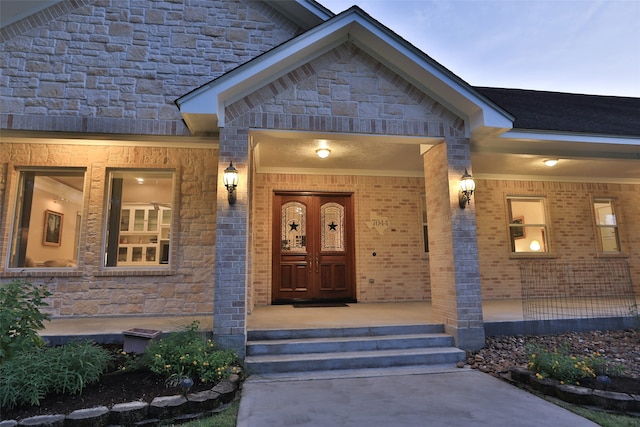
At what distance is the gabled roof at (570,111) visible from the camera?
239 inches

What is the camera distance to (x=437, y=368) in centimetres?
455

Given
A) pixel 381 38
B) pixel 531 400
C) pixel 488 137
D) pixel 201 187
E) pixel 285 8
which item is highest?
pixel 285 8

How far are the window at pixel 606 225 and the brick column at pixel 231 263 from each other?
961 centimetres

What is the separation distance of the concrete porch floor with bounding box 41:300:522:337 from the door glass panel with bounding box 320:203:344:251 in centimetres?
164

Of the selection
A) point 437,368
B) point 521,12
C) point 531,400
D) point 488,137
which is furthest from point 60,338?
point 521,12

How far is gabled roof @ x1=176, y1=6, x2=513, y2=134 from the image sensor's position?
4.63 m

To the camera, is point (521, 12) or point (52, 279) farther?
point (521, 12)

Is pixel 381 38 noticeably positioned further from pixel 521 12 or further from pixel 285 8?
pixel 521 12

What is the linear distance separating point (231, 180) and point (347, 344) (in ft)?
8.91

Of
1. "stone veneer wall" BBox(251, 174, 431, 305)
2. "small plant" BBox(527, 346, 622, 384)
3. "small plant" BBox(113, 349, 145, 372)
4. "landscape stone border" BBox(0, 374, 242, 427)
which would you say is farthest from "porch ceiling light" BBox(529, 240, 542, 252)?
"small plant" BBox(113, 349, 145, 372)

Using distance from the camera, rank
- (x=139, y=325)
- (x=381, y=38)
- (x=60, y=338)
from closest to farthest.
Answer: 1. (x=60, y=338)
2. (x=381, y=38)
3. (x=139, y=325)

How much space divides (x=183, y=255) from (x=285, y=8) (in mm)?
4926

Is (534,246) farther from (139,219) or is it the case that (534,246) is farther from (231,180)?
(139,219)

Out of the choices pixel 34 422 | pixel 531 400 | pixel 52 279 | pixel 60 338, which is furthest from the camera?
pixel 52 279
